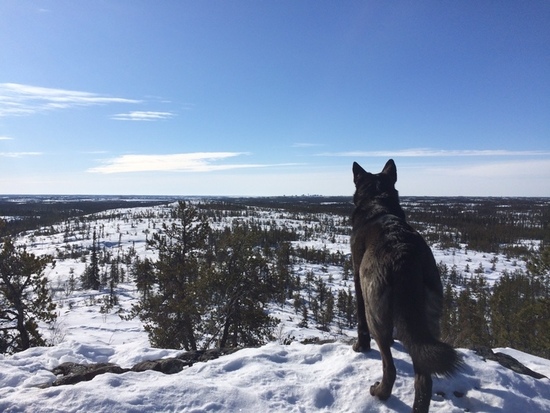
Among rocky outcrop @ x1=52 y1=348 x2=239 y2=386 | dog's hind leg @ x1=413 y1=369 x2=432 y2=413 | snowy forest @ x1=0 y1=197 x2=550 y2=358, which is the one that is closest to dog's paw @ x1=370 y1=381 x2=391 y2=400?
dog's hind leg @ x1=413 y1=369 x2=432 y2=413

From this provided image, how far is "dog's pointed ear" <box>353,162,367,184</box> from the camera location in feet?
17.5

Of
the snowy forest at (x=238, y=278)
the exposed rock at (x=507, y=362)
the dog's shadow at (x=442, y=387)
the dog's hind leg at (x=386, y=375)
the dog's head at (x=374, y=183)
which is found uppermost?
the dog's head at (x=374, y=183)

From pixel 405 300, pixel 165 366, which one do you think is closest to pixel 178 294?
pixel 165 366

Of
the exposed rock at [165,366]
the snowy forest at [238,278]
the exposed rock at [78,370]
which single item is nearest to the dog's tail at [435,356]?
the exposed rock at [165,366]

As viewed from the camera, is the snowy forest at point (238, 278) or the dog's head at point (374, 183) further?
the snowy forest at point (238, 278)

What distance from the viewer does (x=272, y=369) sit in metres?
4.50

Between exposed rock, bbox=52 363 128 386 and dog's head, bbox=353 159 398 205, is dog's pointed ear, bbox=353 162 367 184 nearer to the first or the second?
dog's head, bbox=353 159 398 205

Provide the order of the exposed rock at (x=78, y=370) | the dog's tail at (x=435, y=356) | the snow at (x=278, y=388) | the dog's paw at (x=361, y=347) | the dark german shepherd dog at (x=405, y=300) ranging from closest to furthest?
the dog's tail at (x=435, y=356) → the dark german shepherd dog at (x=405, y=300) → the snow at (x=278, y=388) → the exposed rock at (x=78, y=370) → the dog's paw at (x=361, y=347)

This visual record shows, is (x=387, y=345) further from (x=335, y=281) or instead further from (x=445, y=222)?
(x=445, y=222)

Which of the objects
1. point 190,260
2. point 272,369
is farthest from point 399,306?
point 190,260

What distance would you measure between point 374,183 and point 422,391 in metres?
2.79

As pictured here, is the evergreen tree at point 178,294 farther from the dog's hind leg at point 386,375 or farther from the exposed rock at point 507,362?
the dog's hind leg at point 386,375

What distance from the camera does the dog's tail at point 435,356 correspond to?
9.13ft

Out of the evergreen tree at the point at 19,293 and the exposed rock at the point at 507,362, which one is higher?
the exposed rock at the point at 507,362
